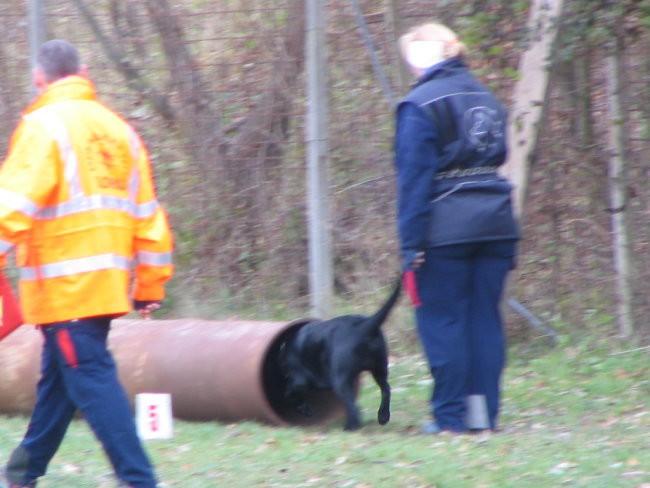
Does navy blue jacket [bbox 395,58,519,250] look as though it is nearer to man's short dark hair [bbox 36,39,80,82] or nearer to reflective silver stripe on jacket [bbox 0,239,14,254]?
man's short dark hair [bbox 36,39,80,82]

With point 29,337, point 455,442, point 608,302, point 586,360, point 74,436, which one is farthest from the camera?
point 608,302

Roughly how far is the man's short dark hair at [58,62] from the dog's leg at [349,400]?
247 cm

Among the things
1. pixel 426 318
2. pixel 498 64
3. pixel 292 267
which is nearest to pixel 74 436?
pixel 426 318

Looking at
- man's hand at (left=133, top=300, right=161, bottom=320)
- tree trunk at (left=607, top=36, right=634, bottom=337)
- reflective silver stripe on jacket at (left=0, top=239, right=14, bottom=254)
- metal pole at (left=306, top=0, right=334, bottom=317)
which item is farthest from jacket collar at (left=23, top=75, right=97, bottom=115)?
tree trunk at (left=607, top=36, right=634, bottom=337)

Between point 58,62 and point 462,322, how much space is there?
2.49m

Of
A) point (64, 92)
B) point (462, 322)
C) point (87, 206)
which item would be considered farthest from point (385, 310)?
point (64, 92)

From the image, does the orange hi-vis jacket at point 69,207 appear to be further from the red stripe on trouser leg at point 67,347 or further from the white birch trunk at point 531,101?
the white birch trunk at point 531,101

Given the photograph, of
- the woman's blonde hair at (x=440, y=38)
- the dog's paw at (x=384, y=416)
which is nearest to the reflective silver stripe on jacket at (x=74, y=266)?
the woman's blonde hair at (x=440, y=38)

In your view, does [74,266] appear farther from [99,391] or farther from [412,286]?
[412,286]

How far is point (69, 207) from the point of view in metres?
4.25

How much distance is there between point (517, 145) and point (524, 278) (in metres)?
1.42

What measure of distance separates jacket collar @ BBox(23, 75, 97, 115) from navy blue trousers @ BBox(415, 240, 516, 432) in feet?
6.64

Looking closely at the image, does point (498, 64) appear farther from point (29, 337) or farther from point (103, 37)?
point (29, 337)

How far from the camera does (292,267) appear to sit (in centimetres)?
820
